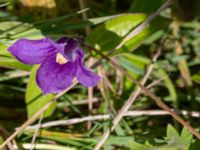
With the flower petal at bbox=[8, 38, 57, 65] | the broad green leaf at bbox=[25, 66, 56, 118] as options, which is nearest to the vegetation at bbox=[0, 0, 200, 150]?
the broad green leaf at bbox=[25, 66, 56, 118]

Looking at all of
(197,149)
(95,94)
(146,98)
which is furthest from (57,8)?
(197,149)

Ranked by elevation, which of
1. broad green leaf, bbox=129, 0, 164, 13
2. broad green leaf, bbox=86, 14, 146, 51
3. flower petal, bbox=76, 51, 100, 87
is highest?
broad green leaf, bbox=129, 0, 164, 13

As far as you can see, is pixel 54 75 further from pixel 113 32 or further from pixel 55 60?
pixel 113 32

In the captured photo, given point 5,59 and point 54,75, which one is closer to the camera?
point 54,75

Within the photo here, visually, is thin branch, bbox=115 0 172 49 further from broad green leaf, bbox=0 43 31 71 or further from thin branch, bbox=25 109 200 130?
broad green leaf, bbox=0 43 31 71

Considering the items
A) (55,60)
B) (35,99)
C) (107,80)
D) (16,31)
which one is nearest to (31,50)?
(55,60)

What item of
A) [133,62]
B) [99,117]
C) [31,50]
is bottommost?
[99,117]

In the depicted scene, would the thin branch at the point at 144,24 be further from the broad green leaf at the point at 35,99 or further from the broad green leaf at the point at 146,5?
the broad green leaf at the point at 35,99

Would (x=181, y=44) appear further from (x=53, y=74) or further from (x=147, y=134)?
(x=53, y=74)

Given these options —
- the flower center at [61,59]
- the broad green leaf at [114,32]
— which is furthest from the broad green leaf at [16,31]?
the broad green leaf at [114,32]
